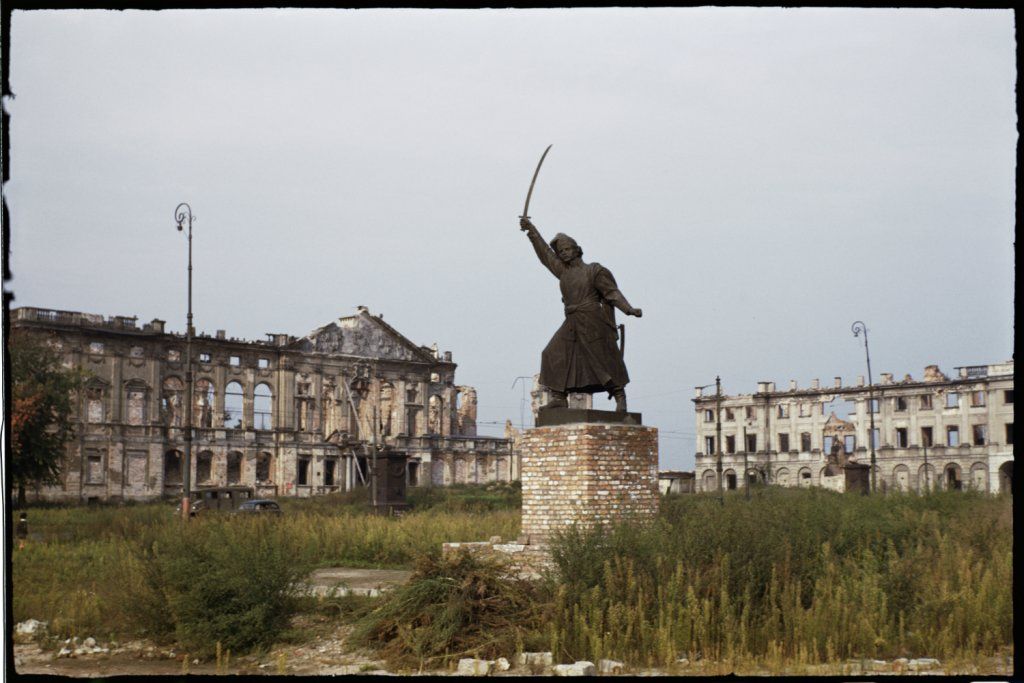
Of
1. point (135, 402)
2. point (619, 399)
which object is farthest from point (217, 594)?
point (135, 402)

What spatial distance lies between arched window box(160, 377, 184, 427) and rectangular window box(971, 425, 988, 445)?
45887 millimetres

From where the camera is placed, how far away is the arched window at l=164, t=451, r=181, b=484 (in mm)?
53906

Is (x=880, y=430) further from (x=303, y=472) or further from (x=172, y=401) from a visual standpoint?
(x=172, y=401)

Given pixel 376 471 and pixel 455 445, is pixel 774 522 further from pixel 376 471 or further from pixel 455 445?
pixel 455 445

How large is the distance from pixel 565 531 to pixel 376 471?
22505 mm

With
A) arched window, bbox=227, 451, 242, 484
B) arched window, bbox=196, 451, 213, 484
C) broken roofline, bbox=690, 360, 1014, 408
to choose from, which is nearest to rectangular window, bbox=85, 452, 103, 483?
arched window, bbox=196, 451, 213, 484

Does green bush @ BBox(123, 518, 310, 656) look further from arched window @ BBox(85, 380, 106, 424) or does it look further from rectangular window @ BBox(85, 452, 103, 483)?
arched window @ BBox(85, 380, 106, 424)

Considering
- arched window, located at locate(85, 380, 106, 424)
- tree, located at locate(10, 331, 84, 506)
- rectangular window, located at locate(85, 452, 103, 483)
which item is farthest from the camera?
arched window, located at locate(85, 380, 106, 424)

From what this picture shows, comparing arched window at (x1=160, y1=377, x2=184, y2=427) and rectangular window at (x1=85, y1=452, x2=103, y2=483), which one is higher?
arched window at (x1=160, y1=377, x2=184, y2=427)

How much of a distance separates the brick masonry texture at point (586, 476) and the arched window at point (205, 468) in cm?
4501

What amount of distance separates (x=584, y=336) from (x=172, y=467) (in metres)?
45.3

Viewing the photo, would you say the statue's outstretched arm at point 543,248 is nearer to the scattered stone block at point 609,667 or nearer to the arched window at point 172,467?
the scattered stone block at point 609,667

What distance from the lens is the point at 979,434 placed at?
67.6 metres

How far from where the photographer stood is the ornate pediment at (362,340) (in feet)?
202
